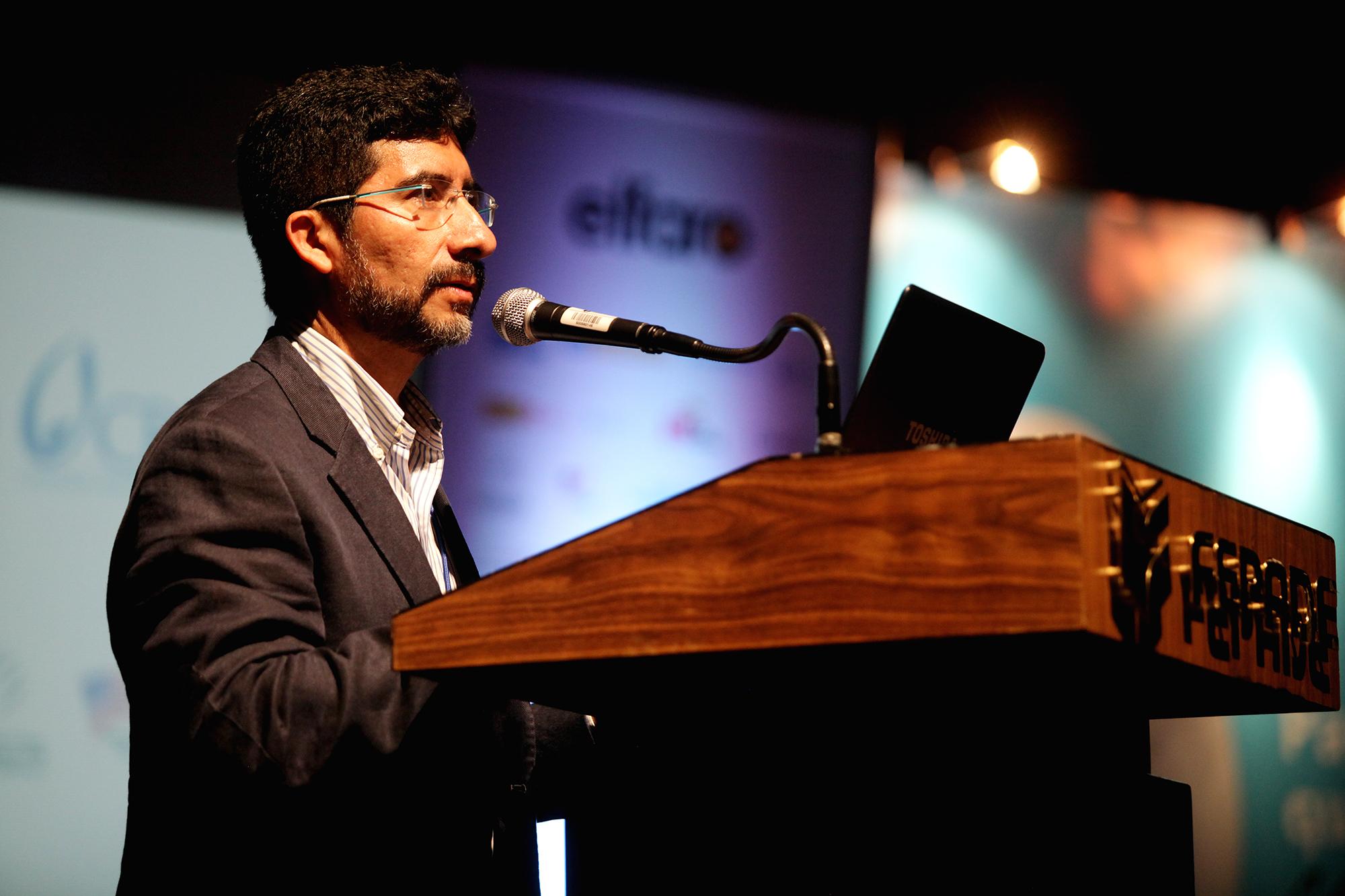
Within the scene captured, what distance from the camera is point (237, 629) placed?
134cm

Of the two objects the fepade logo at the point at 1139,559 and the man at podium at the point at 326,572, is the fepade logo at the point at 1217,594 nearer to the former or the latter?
the fepade logo at the point at 1139,559

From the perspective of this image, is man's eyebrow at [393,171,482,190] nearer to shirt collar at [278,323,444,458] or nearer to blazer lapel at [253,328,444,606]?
shirt collar at [278,323,444,458]

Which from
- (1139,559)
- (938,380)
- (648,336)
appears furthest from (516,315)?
(1139,559)

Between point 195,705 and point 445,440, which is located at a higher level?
point 445,440

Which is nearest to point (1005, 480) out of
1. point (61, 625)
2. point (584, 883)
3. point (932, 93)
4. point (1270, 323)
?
point (584, 883)

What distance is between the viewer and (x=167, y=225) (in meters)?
3.15

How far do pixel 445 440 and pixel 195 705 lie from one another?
211 centimetres

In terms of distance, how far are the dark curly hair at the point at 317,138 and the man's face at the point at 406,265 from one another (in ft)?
0.11

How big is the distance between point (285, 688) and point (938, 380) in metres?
0.81

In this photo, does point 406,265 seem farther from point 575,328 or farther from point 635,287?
point 635,287

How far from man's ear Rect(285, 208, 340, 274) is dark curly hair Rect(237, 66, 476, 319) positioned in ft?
0.05

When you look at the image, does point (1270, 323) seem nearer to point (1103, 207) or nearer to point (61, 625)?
point (1103, 207)

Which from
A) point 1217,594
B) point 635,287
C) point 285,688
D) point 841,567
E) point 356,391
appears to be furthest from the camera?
point 635,287

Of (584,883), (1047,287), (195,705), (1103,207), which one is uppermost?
(1103,207)
